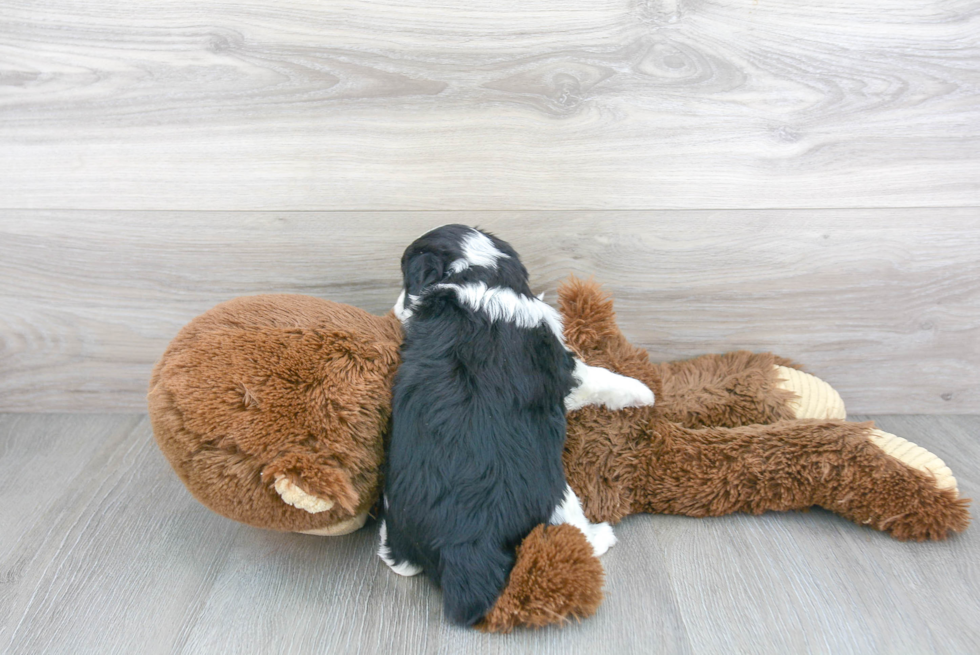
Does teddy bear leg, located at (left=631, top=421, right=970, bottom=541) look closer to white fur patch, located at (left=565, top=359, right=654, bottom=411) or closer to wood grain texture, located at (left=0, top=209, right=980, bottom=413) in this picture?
white fur patch, located at (left=565, top=359, right=654, bottom=411)

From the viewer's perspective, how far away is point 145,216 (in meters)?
1.13

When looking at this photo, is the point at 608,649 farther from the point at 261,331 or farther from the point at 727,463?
the point at 261,331

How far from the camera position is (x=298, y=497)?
0.78m

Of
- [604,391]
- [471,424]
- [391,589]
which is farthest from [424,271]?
[391,589]

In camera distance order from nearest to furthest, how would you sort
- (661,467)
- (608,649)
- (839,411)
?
1. (608,649)
2. (661,467)
3. (839,411)

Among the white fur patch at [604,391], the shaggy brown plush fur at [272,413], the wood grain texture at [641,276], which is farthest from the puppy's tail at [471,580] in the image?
the wood grain texture at [641,276]

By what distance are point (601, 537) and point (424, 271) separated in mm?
442

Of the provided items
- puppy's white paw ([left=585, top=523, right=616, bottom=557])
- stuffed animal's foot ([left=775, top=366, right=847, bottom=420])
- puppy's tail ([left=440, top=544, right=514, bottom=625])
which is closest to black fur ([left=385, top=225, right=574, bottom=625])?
puppy's tail ([left=440, top=544, right=514, bottom=625])

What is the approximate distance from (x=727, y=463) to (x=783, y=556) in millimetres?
141

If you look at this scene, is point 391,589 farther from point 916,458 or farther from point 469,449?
point 916,458

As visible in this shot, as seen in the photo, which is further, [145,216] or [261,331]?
[145,216]

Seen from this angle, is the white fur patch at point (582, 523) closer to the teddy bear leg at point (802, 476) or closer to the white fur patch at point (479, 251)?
the teddy bear leg at point (802, 476)

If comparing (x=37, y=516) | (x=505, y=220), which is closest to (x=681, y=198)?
(x=505, y=220)

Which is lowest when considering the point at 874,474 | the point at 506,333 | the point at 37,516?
the point at 37,516
